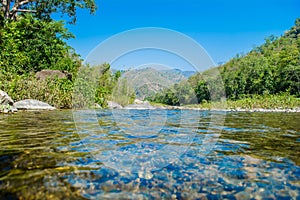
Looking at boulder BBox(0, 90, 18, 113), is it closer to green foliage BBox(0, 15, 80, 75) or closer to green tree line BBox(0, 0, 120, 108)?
green tree line BBox(0, 0, 120, 108)

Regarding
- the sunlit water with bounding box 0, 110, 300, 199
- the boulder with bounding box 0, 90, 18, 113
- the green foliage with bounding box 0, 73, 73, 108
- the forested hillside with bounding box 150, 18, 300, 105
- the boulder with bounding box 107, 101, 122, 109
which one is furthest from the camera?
the forested hillside with bounding box 150, 18, 300, 105

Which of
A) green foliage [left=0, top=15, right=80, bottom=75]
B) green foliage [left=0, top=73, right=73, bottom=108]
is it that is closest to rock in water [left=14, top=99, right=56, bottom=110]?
green foliage [left=0, top=73, right=73, bottom=108]

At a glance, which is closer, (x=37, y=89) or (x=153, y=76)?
(x=153, y=76)

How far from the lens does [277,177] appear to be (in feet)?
8.06

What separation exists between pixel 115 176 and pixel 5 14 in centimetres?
1828

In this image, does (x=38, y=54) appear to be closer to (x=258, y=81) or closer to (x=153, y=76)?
(x=153, y=76)

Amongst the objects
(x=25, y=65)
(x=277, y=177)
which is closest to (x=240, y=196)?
(x=277, y=177)

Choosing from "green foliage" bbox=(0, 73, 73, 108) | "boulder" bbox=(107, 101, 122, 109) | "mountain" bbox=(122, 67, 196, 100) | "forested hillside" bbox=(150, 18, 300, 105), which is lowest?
"boulder" bbox=(107, 101, 122, 109)

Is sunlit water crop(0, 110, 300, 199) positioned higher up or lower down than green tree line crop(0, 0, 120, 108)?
lower down

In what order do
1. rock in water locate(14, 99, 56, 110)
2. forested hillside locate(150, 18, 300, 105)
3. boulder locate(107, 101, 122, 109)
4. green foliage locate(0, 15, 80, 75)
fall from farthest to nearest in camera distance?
forested hillside locate(150, 18, 300, 105) → boulder locate(107, 101, 122, 109) → green foliage locate(0, 15, 80, 75) → rock in water locate(14, 99, 56, 110)

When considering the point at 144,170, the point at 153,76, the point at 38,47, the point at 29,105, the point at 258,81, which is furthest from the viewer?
the point at 258,81

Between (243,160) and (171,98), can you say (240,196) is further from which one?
(171,98)

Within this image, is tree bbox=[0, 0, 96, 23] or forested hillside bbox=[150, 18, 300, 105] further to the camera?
forested hillside bbox=[150, 18, 300, 105]

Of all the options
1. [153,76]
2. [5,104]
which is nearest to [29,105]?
[5,104]
